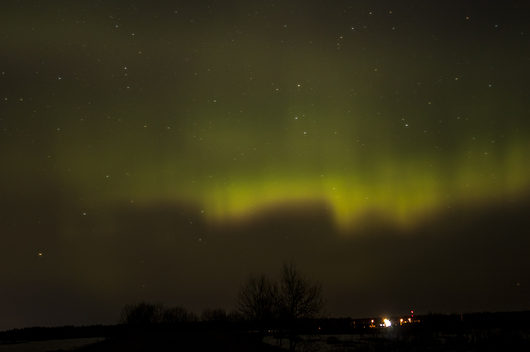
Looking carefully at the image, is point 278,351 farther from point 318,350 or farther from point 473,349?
point 473,349

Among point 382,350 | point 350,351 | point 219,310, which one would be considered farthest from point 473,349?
point 219,310

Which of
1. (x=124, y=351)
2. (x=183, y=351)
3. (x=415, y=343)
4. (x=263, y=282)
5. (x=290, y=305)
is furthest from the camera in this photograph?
(x=263, y=282)

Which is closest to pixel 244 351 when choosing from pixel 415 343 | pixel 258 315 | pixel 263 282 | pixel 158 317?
pixel 415 343

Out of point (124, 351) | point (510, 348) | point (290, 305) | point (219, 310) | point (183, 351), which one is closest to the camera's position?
point (510, 348)

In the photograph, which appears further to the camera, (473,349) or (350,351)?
(350,351)

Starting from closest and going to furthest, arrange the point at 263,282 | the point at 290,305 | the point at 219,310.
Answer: the point at 290,305 → the point at 263,282 → the point at 219,310

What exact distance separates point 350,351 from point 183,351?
9.72m

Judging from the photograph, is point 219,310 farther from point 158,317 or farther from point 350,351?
point 350,351

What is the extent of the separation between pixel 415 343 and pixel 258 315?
2655 cm

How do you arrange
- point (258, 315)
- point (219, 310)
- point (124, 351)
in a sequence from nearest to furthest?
point (124, 351) → point (258, 315) → point (219, 310)

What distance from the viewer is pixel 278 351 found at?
3127 cm

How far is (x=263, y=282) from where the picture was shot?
215 ft

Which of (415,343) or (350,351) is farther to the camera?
(415,343)

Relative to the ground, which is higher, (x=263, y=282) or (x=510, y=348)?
(x=263, y=282)
